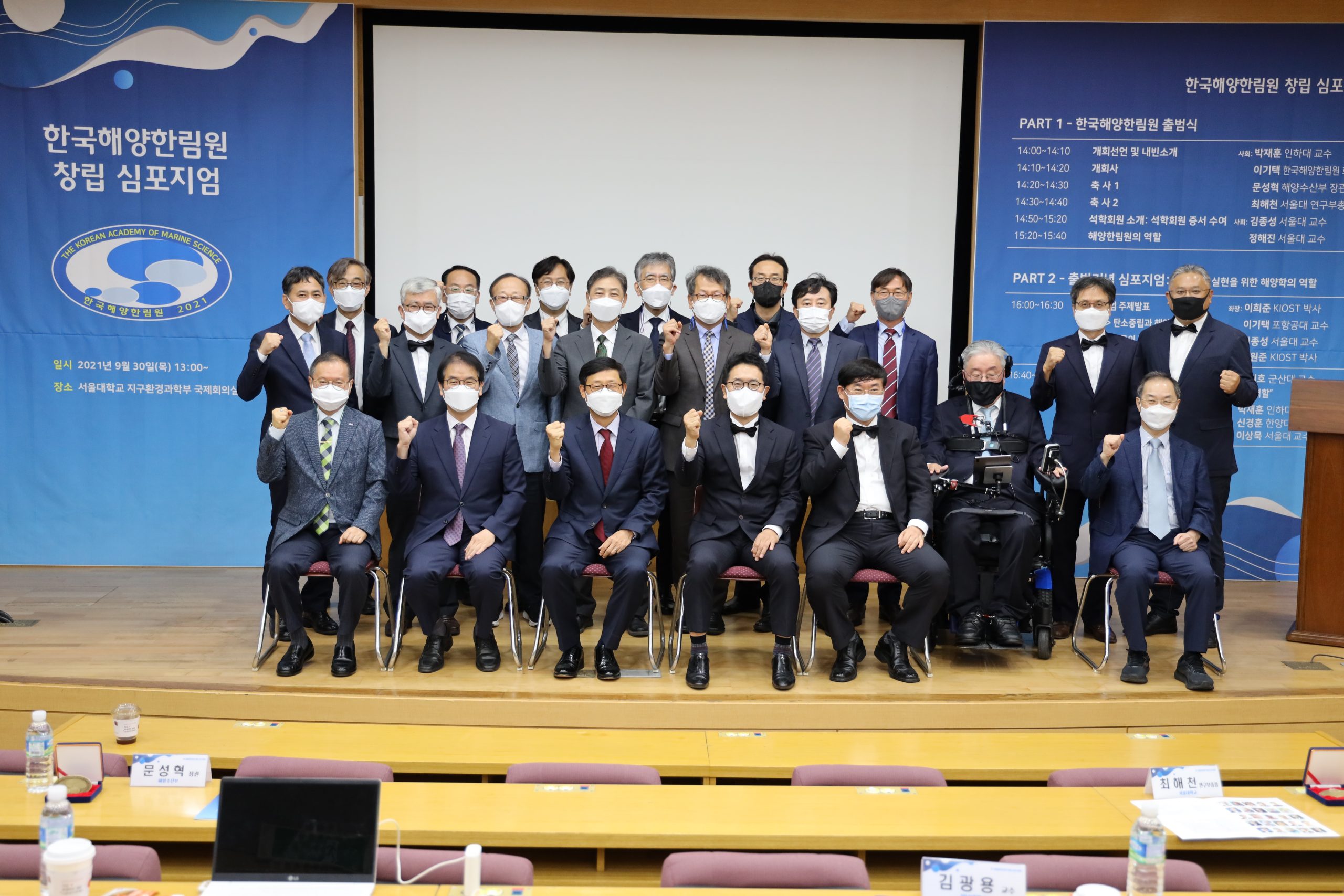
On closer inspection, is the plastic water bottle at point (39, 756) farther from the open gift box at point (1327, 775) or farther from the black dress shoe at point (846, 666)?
the open gift box at point (1327, 775)

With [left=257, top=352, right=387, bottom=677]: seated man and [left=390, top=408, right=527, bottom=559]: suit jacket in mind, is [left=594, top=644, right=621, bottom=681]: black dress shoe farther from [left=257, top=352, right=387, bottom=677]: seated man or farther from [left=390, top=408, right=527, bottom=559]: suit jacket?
[left=257, top=352, right=387, bottom=677]: seated man

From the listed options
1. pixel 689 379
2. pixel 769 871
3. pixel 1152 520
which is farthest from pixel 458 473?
pixel 1152 520

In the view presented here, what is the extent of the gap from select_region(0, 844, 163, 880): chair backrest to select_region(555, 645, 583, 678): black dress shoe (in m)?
2.15

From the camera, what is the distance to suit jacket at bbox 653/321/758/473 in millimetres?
4891

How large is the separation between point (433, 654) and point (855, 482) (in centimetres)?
189

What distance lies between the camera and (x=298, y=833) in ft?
7.43

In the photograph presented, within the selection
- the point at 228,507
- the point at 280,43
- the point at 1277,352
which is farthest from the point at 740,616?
the point at 280,43

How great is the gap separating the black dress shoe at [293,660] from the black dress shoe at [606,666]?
121 cm

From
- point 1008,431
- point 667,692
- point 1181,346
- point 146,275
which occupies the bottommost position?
point 667,692

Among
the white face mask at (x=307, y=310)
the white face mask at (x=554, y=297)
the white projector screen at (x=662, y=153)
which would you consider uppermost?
the white projector screen at (x=662, y=153)

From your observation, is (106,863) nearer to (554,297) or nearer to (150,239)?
(554,297)

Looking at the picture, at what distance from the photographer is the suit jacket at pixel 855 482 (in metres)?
4.59

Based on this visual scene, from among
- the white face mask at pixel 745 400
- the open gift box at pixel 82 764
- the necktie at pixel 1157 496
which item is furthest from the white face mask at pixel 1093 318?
the open gift box at pixel 82 764

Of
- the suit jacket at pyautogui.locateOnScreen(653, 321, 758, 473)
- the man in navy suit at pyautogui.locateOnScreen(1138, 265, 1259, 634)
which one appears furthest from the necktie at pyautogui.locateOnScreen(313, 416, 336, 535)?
the man in navy suit at pyautogui.locateOnScreen(1138, 265, 1259, 634)
